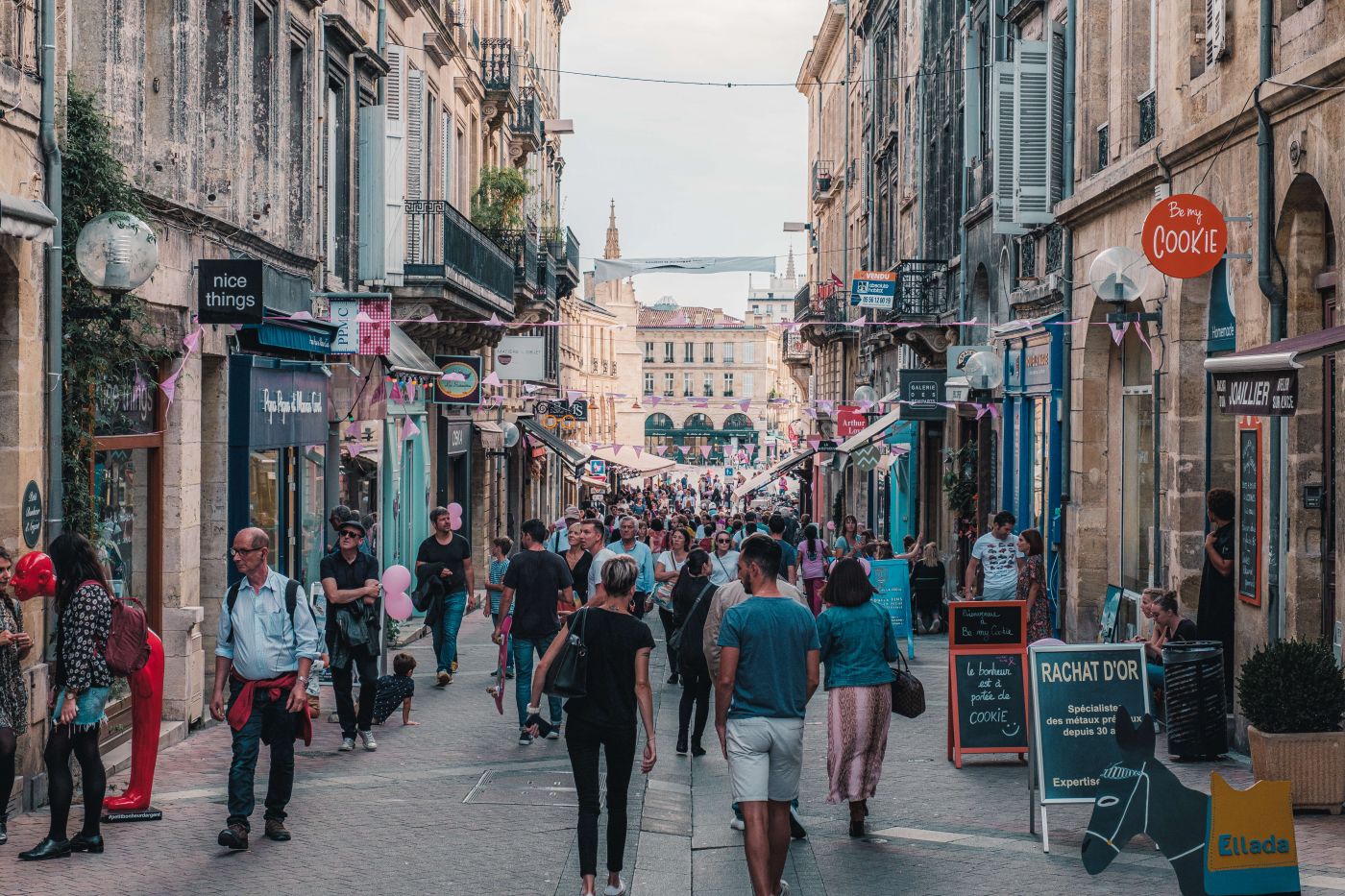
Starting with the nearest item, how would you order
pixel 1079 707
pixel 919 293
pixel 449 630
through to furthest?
pixel 1079 707
pixel 449 630
pixel 919 293

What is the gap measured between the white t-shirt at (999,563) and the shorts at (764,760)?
9.60 m

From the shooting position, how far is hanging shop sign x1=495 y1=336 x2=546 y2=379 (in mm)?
34281

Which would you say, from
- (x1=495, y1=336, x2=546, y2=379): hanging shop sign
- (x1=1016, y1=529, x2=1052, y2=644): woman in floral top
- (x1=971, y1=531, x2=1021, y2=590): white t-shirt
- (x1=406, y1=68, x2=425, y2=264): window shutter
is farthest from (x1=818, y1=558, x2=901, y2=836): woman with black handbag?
(x1=495, y1=336, x2=546, y2=379): hanging shop sign

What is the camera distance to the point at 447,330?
26609 millimetres

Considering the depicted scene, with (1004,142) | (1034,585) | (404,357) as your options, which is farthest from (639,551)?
(1004,142)

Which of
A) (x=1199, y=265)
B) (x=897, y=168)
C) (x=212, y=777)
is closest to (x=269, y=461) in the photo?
(x=212, y=777)

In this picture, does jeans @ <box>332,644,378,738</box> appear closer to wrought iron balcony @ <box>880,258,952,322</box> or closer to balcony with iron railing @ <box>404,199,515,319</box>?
balcony with iron railing @ <box>404,199,515,319</box>

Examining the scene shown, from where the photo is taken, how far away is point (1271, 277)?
1189cm

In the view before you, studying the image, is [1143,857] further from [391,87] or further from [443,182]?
[443,182]

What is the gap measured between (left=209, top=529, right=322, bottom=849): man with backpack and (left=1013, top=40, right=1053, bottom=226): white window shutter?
494 inches

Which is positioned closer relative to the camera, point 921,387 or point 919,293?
point 921,387

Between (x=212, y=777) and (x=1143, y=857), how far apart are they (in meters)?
5.91

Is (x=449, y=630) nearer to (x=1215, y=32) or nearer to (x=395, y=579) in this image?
(x=395, y=579)

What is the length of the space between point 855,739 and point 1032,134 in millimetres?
12061
